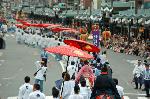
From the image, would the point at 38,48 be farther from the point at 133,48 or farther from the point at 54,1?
the point at 54,1

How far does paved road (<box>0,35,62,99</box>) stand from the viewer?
2394 cm

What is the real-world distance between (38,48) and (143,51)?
1189 cm

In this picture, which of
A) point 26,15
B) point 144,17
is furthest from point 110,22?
point 26,15

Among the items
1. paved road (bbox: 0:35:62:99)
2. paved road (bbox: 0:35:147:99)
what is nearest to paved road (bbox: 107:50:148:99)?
paved road (bbox: 0:35:147:99)

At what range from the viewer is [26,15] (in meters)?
178

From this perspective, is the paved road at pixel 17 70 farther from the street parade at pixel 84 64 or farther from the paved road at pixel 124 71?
the paved road at pixel 124 71

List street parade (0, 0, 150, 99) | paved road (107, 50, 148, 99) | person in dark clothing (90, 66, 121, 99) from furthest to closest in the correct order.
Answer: paved road (107, 50, 148, 99) → street parade (0, 0, 150, 99) → person in dark clothing (90, 66, 121, 99)

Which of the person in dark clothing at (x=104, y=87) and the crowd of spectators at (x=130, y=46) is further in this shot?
the crowd of spectators at (x=130, y=46)

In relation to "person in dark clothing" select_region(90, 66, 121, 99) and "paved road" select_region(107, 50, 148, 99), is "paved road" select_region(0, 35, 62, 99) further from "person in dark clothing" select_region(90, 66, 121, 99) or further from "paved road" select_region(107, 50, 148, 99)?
"person in dark clothing" select_region(90, 66, 121, 99)

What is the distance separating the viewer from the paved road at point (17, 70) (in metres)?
23.9

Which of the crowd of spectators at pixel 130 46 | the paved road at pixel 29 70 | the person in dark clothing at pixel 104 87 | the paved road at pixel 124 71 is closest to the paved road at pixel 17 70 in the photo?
the paved road at pixel 29 70

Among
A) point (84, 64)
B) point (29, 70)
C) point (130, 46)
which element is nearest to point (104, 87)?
point (84, 64)

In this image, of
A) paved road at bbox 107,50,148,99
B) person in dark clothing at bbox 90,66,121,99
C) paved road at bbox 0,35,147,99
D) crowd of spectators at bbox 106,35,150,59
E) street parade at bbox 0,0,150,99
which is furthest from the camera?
crowd of spectators at bbox 106,35,150,59

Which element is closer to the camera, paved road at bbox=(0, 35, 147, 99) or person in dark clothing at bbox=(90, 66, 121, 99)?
person in dark clothing at bbox=(90, 66, 121, 99)
